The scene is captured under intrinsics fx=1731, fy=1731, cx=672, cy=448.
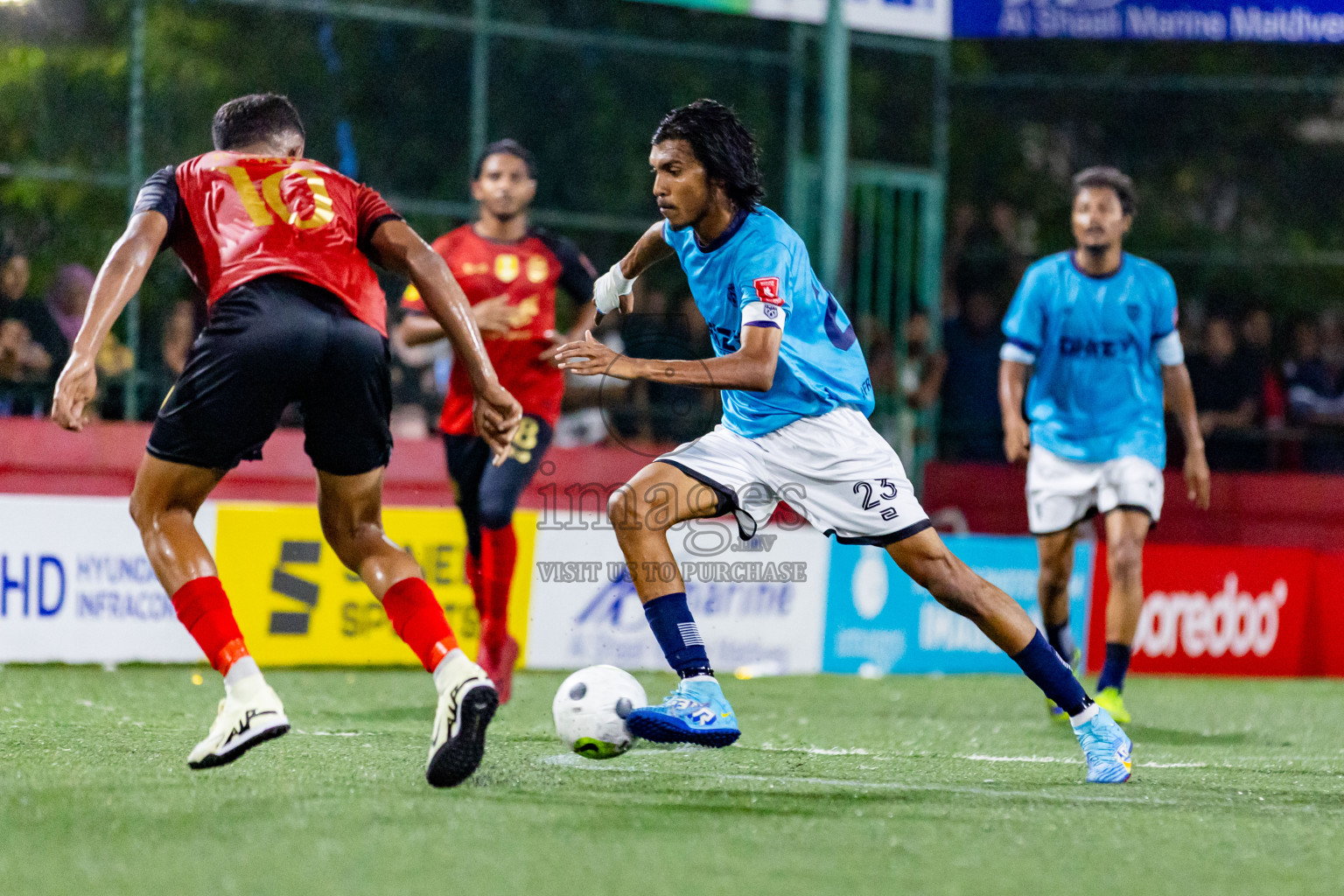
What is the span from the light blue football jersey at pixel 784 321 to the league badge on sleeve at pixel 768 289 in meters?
0.04

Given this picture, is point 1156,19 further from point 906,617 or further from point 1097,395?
point 1097,395

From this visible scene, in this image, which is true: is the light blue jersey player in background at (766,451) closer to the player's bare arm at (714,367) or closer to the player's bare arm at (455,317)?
the player's bare arm at (714,367)

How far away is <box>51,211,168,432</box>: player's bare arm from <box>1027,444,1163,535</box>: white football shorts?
441 centimetres

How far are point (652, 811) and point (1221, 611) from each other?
297 inches

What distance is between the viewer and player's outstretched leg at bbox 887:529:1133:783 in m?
5.34

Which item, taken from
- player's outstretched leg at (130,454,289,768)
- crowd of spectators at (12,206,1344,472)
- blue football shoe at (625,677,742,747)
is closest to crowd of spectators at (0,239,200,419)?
crowd of spectators at (12,206,1344,472)

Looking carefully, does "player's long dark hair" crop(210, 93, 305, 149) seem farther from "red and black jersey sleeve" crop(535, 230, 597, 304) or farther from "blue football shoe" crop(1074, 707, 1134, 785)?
"blue football shoe" crop(1074, 707, 1134, 785)

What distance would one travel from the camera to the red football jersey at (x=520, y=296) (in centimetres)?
779

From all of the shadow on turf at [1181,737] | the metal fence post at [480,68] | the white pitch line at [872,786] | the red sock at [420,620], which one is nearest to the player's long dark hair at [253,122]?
the red sock at [420,620]

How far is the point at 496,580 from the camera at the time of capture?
7.61 metres

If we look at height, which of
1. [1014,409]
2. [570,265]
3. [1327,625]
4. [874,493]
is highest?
[570,265]

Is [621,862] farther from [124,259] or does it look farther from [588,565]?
[588,565]

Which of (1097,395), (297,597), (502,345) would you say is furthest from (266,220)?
(297,597)

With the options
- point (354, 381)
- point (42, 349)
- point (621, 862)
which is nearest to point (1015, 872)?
point (621, 862)
